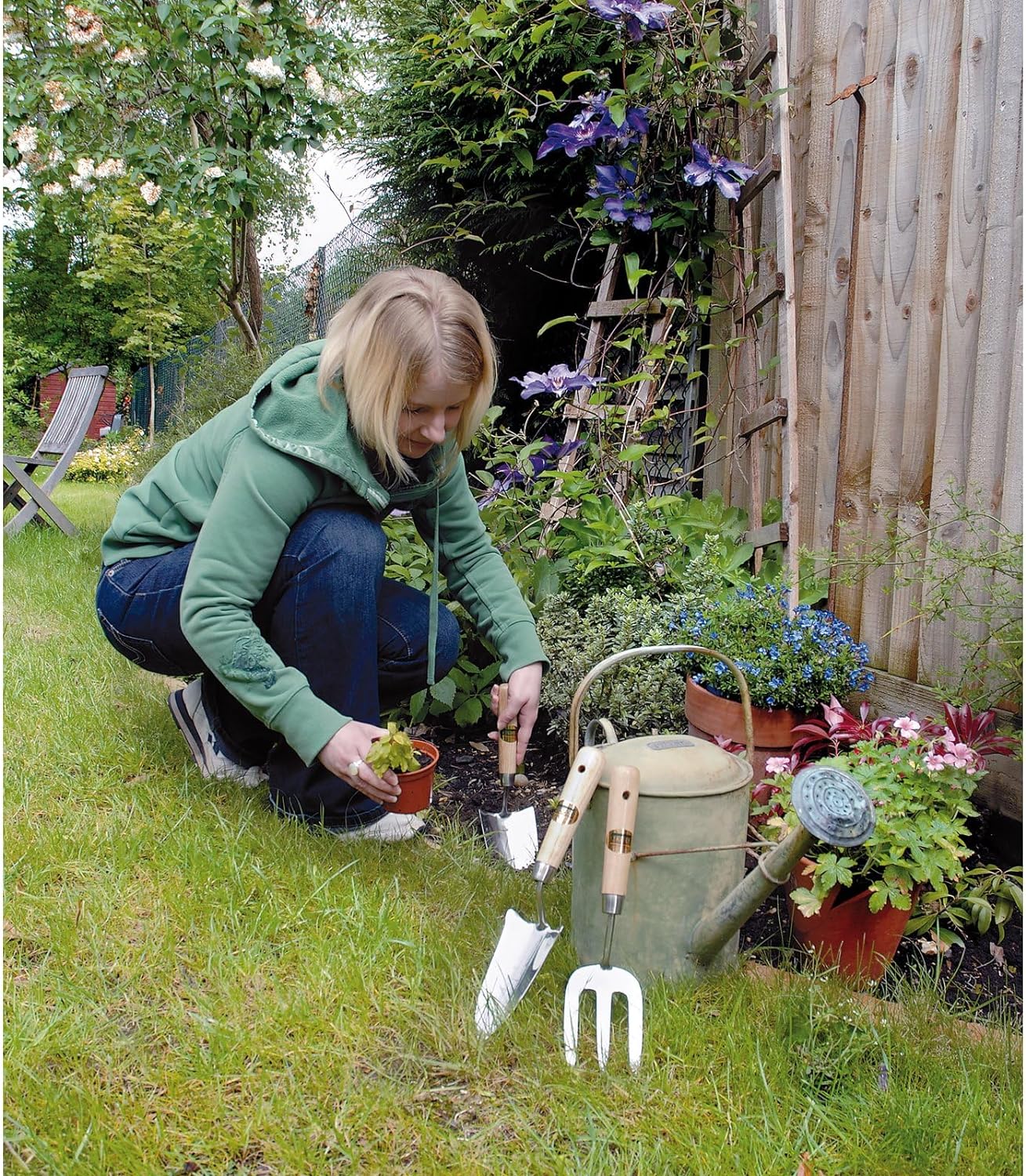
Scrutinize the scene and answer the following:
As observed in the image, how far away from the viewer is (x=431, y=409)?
1.57m

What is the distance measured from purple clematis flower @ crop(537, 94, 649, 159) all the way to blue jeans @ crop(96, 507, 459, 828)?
166cm

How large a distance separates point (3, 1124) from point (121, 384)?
14679 mm

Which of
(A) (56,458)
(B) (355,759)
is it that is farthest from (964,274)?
(A) (56,458)

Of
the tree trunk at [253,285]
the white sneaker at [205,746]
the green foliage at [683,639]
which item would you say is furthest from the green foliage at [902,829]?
the tree trunk at [253,285]

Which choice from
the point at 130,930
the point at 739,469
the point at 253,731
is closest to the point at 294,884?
the point at 130,930

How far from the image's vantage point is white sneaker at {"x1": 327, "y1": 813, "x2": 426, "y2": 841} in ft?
5.76

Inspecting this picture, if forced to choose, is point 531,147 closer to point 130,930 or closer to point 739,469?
point 739,469

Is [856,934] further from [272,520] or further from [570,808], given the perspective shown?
[272,520]

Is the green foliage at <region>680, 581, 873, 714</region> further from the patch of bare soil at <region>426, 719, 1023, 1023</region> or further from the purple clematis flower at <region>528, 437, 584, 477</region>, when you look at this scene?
the purple clematis flower at <region>528, 437, 584, 477</region>

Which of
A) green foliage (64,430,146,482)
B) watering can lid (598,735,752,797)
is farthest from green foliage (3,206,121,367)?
watering can lid (598,735,752,797)

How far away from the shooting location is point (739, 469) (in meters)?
2.79

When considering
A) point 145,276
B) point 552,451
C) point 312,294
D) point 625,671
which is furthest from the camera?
point 145,276

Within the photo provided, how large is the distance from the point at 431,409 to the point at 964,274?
3.89 feet

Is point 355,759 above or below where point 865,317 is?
below
